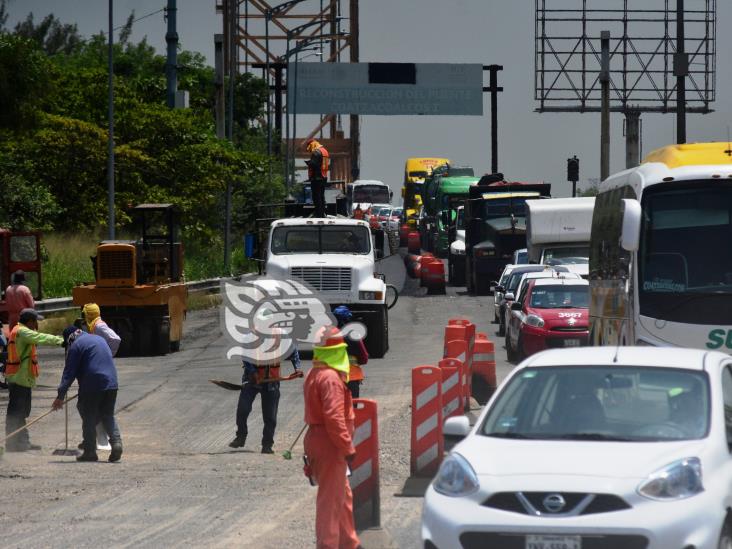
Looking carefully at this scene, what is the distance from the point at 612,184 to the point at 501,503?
11857mm

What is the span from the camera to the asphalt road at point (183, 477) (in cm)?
1143

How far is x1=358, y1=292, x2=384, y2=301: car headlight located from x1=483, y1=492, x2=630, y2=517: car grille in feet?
66.9

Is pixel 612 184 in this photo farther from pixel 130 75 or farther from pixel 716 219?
pixel 130 75

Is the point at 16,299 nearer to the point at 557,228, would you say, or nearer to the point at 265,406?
the point at 265,406

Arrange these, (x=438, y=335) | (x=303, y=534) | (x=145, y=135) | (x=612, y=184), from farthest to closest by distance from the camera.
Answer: (x=145, y=135) < (x=438, y=335) < (x=612, y=184) < (x=303, y=534)

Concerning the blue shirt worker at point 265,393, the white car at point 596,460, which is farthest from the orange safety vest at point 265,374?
the white car at point 596,460

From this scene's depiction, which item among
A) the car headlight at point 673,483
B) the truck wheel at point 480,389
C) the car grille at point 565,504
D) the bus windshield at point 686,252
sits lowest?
the truck wheel at point 480,389

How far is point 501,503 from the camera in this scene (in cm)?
848

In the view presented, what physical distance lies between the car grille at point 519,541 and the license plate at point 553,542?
30mm

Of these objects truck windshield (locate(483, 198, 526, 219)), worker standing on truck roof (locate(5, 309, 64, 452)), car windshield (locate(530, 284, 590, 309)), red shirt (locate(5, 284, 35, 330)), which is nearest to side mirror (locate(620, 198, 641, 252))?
worker standing on truck roof (locate(5, 309, 64, 452))

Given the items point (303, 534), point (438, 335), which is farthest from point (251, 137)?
point (303, 534)

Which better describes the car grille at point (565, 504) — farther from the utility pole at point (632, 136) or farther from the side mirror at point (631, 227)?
the utility pole at point (632, 136)

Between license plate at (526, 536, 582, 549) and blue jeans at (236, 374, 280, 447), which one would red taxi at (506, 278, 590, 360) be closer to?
blue jeans at (236, 374, 280, 447)

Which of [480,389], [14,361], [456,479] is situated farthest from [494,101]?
[456,479]
